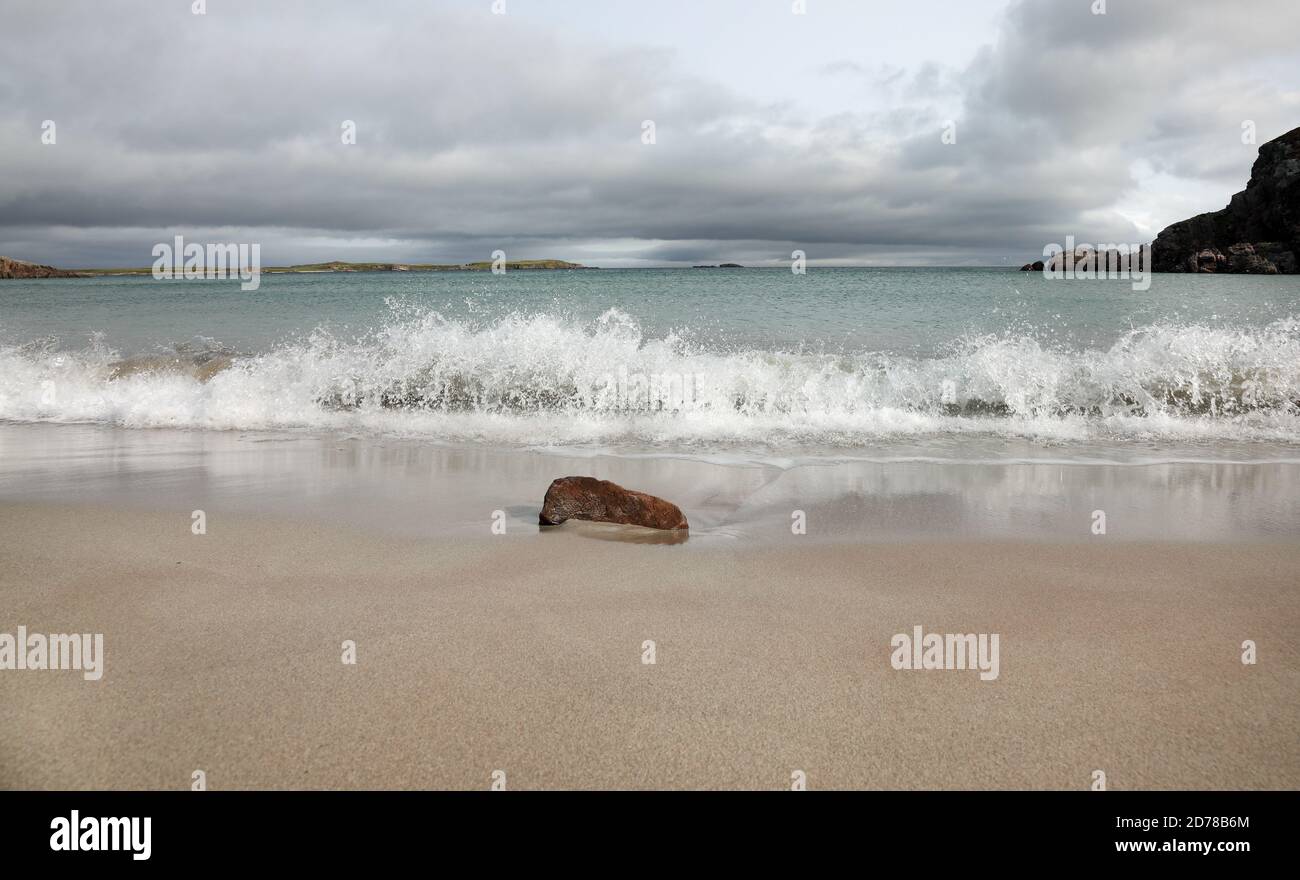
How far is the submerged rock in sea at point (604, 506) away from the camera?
456 centimetres

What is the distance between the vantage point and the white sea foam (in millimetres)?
8719

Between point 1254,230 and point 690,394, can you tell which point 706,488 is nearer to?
point 690,394

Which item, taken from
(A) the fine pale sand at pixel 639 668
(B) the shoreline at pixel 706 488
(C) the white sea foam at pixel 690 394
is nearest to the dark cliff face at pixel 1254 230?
(C) the white sea foam at pixel 690 394

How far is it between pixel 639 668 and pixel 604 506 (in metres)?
1.99

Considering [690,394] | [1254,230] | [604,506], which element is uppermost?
[1254,230]

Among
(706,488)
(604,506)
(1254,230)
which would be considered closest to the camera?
(604,506)

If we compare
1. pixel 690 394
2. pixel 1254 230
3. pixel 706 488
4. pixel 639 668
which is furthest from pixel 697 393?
pixel 1254 230

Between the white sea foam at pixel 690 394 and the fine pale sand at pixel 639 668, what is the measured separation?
13.9ft

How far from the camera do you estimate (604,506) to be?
4.62 meters

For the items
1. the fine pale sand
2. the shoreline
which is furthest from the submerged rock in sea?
the fine pale sand

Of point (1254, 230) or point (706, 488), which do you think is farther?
point (1254, 230)

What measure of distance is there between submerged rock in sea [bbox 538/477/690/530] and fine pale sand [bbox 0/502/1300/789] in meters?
0.42
